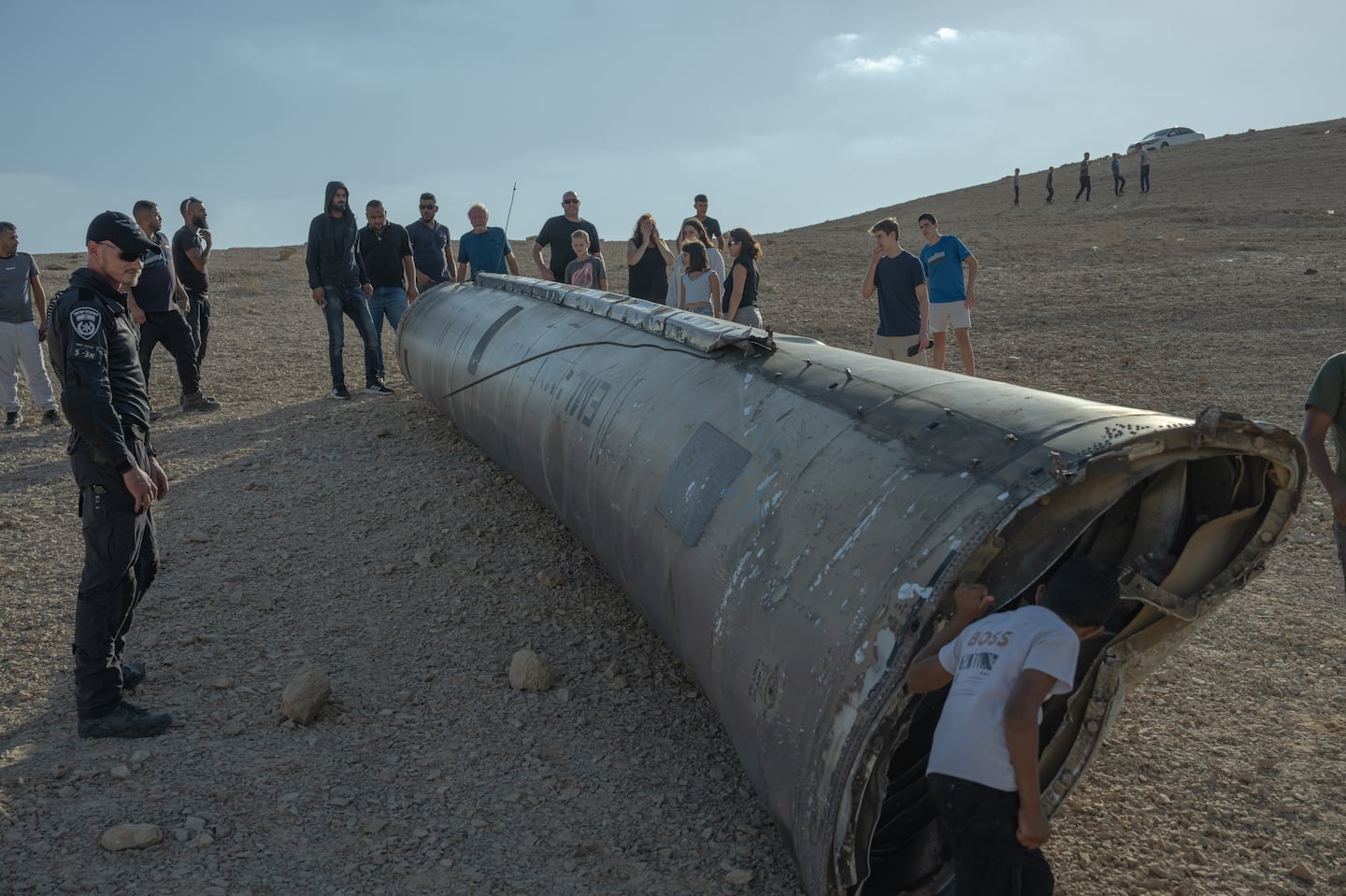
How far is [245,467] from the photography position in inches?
293

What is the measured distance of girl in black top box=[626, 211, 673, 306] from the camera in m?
8.88

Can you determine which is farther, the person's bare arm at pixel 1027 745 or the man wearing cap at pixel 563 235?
the man wearing cap at pixel 563 235

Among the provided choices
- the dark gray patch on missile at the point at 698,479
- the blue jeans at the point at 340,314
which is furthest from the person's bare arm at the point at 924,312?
the blue jeans at the point at 340,314

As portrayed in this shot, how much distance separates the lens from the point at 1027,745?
97.7 inches

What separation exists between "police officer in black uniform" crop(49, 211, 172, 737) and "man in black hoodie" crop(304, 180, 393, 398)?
459cm

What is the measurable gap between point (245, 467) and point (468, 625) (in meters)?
3.29

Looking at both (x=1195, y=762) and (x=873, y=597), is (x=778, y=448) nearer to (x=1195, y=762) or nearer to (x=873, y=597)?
(x=873, y=597)

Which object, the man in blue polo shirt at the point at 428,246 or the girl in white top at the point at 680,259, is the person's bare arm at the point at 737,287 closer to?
the girl in white top at the point at 680,259

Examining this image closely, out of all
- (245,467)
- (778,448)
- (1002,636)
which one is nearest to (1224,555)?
(1002,636)

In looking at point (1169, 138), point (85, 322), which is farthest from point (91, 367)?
point (1169, 138)

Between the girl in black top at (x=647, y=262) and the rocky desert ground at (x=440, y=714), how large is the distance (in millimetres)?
2189

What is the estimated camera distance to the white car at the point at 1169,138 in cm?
4456

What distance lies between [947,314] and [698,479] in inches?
198

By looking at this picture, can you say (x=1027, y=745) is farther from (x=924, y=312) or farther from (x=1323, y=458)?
(x=924, y=312)
